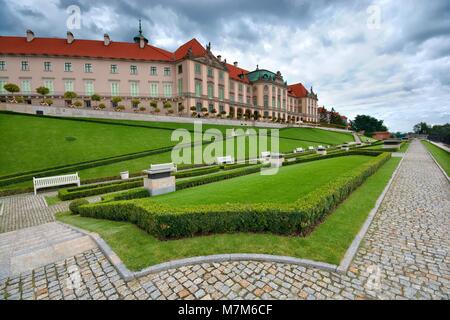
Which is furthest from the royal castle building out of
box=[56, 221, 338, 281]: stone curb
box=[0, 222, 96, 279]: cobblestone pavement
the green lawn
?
box=[56, 221, 338, 281]: stone curb

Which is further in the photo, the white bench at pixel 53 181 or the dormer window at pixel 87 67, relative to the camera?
the dormer window at pixel 87 67

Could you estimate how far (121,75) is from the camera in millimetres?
46969

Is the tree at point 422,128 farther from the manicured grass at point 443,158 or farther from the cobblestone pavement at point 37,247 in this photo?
the cobblestone pavement at point 37,247

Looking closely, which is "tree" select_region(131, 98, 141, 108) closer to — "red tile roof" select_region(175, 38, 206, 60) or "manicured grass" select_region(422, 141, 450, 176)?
"red tile roof" select_region(175, 38, 206, 60)

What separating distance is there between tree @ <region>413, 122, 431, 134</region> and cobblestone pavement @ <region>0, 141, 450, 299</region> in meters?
169

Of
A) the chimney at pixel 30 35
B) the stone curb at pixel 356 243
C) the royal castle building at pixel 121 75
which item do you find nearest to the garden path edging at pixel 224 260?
the stone curb at pixel 356 243

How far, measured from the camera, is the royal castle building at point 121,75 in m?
41.7

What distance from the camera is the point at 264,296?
3740 millimetres

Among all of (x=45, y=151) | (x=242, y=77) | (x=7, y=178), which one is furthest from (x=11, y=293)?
(x=242, y=77)

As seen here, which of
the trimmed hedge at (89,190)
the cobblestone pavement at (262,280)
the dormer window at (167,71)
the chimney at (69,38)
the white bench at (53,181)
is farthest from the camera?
the dormer window at (167,71)

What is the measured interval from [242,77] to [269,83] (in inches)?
374

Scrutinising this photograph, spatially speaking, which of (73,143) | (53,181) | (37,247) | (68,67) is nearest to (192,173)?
(53,181)

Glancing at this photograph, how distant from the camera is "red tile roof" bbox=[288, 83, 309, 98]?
86812 millimetres
